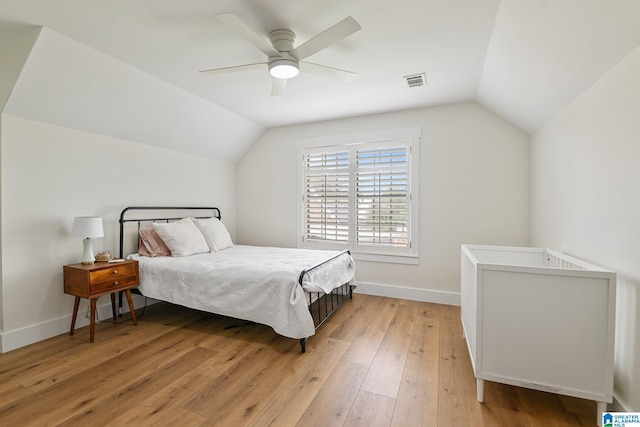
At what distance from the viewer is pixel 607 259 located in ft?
5.95

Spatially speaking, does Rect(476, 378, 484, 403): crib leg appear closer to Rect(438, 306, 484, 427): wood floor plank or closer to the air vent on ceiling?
Rect(438, 306, 484, 427): wood floor plank

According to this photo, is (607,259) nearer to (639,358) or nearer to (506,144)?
(639,358)

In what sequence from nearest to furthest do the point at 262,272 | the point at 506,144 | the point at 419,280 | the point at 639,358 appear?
1. the point at 639,358
2. the point at 262,272
3. the point at 506,144
4. the point at 419,280

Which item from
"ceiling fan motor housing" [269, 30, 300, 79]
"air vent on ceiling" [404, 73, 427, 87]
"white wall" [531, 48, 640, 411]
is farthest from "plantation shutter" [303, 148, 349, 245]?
"white wall" [531, 48, 640, 411]

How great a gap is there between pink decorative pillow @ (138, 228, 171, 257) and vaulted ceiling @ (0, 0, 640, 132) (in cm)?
169

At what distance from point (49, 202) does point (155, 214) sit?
1082 mm

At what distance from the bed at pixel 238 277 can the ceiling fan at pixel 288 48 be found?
1.63m

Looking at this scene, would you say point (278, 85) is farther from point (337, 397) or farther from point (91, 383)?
point (91, 383)

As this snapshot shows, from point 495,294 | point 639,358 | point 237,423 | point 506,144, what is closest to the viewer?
point 639,358

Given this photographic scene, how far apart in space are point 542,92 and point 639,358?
196 cm

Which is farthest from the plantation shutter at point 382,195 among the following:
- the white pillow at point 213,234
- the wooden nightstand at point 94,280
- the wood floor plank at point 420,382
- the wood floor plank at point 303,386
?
the wooden nightstand at point 94,280

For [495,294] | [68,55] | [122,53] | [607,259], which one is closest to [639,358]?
[607,259]

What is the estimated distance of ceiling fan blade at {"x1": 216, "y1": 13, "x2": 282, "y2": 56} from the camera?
1.66 metres

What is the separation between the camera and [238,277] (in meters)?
2.67
